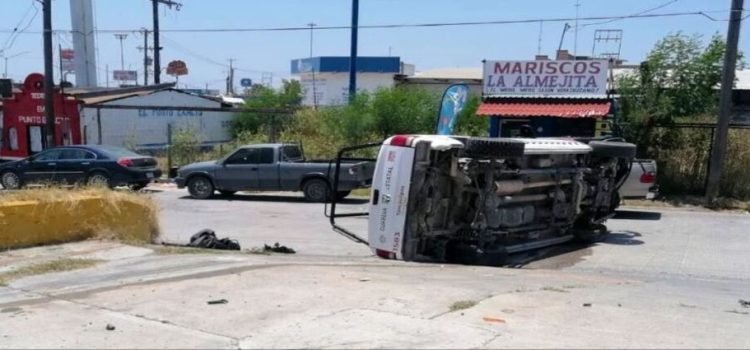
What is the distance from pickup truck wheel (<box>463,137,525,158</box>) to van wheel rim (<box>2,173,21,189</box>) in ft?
59.0

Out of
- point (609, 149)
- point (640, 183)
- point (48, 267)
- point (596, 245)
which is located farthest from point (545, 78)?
point (48, 267)

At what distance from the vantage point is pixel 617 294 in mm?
7035

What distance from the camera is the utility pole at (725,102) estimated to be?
18641 millimetres

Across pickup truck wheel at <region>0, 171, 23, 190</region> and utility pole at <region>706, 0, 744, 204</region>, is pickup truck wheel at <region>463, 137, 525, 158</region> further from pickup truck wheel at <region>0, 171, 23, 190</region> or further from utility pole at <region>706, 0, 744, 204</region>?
pickup truck wheel at <region>0, 171, 23, 190</region>

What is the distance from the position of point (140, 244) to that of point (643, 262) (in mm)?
6919

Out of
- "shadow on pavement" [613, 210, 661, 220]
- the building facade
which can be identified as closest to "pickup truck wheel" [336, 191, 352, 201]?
"shadow on pavement" [613, 210, 661, 220]

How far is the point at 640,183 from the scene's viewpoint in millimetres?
15438

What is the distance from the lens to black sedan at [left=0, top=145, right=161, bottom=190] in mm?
21281

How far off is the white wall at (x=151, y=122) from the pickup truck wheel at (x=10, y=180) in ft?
32.1

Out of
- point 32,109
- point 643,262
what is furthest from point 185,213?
point 32,109

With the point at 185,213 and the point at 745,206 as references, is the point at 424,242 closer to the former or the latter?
the point at 185,213

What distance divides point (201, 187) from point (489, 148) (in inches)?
512

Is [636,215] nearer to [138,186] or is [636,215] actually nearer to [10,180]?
[138,186]

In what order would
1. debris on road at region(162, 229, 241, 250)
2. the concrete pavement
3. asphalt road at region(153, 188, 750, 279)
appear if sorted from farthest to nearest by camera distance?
debris on road at region(162, 229, 241, 250) < asphalt road at region(153, 188, 750, 279) < the concrete pavement
